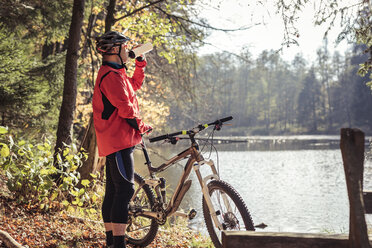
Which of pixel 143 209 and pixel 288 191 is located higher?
pixel 143 209

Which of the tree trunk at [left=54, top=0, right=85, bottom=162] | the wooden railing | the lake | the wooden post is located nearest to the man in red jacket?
the lake

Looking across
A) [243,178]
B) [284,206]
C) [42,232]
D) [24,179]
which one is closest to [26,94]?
[24,179]

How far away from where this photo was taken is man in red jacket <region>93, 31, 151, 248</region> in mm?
3304

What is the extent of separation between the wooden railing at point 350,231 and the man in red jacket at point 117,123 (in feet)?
5.07

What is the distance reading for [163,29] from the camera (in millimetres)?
8055

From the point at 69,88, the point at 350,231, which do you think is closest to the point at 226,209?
the point at 350,231

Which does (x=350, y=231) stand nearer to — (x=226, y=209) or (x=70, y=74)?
(x=226, y=209)

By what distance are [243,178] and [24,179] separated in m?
16.5

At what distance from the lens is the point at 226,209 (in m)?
3.46

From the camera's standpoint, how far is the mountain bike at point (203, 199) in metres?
3.40

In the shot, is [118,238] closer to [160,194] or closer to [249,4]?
[160,194]

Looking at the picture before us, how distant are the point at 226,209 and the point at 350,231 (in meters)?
1.56

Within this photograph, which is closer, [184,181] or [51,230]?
[184,181]

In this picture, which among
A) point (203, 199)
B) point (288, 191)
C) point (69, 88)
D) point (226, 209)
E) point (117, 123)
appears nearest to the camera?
point (117, 123)
